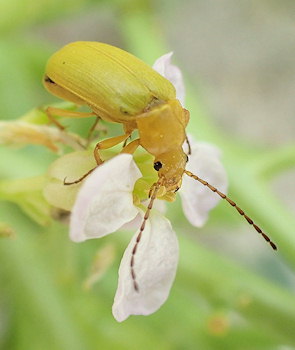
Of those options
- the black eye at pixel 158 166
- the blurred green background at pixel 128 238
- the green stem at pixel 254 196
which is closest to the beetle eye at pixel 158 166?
the black eye at pixel 158 166

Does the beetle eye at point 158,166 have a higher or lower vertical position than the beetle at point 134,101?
lower

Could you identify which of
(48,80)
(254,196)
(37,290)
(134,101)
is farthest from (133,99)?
(37,290)

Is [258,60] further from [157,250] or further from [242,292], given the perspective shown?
[157,250]

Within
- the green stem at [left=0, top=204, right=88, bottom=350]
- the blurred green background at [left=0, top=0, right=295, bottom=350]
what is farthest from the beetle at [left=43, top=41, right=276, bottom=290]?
the green stem at [left=0, top=204, right=88, bottom=350]

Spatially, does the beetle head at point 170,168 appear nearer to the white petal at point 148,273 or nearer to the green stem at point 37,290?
the white petal at point 148,273

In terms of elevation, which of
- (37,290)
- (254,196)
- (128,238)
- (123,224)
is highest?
(123,224)

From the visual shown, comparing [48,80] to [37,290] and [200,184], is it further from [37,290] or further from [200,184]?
[37,290]
